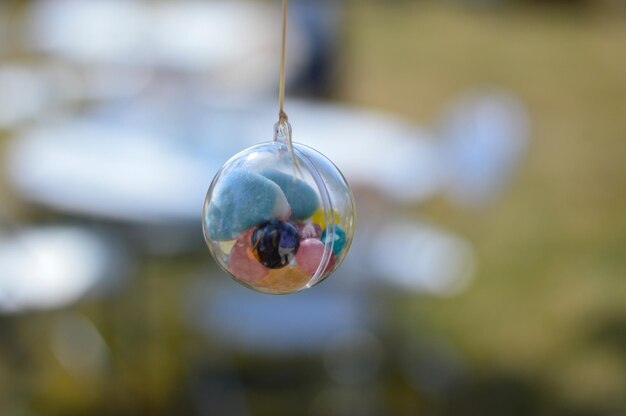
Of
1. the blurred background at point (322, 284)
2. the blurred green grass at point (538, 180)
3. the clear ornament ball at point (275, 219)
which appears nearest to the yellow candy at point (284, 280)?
the clear ornament ball at point (275, 219)

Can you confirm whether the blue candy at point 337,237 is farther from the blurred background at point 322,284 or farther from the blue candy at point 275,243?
the blurred background at point 322,284

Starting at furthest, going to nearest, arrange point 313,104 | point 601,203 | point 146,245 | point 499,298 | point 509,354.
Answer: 1. point 601,203
2. point 313,104
3. point 499,298
4. point 509,354
5. point 146,245

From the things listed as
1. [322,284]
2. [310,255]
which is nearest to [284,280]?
[310,255]

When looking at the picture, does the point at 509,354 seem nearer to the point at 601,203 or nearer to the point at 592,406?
the point at 592,406

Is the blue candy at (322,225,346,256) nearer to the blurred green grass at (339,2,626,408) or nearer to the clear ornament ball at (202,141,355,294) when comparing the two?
the clear ornament ball at (202,141,355,294)

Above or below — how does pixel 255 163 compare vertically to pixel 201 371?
below

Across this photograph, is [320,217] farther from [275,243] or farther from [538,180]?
[538,180]

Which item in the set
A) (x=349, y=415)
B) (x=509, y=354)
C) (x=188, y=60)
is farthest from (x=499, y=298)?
(x=188, y=60)
